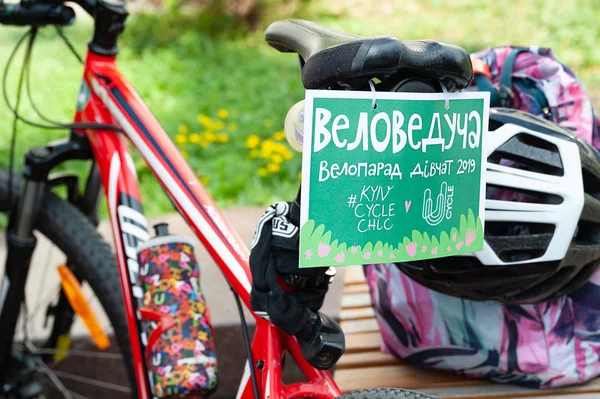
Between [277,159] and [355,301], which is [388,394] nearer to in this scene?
[355,301]

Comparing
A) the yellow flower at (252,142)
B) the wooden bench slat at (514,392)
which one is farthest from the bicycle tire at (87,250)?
the yellow flower at (252,142)

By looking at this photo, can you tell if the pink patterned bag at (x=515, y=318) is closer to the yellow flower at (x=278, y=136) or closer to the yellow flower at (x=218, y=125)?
the yellow flower at (x=278, y=136)

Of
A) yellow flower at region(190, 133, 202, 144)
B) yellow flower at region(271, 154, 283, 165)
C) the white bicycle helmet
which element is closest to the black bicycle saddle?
the white bicycle helmet

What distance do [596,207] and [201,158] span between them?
2925 mm

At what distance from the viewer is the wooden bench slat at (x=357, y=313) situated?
7.23 feet

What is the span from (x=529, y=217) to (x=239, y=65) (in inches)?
Answer: 172

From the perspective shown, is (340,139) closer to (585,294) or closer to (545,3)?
(585,294)

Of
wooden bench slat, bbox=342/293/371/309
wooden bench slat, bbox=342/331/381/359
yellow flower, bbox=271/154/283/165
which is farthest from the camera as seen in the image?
yellow flower, bbox=271/154/283/165

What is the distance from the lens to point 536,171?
1498mm

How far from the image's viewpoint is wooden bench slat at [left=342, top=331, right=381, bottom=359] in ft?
6.65

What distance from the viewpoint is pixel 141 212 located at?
1841 millimetres

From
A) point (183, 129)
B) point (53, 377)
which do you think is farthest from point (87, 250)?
point (183, 129)

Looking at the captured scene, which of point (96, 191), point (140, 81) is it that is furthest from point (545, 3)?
point (96, 191)

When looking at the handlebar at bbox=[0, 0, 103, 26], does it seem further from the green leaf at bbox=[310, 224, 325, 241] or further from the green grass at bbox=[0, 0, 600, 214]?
the green grass at bbox=[0, 0, 600, 214]
